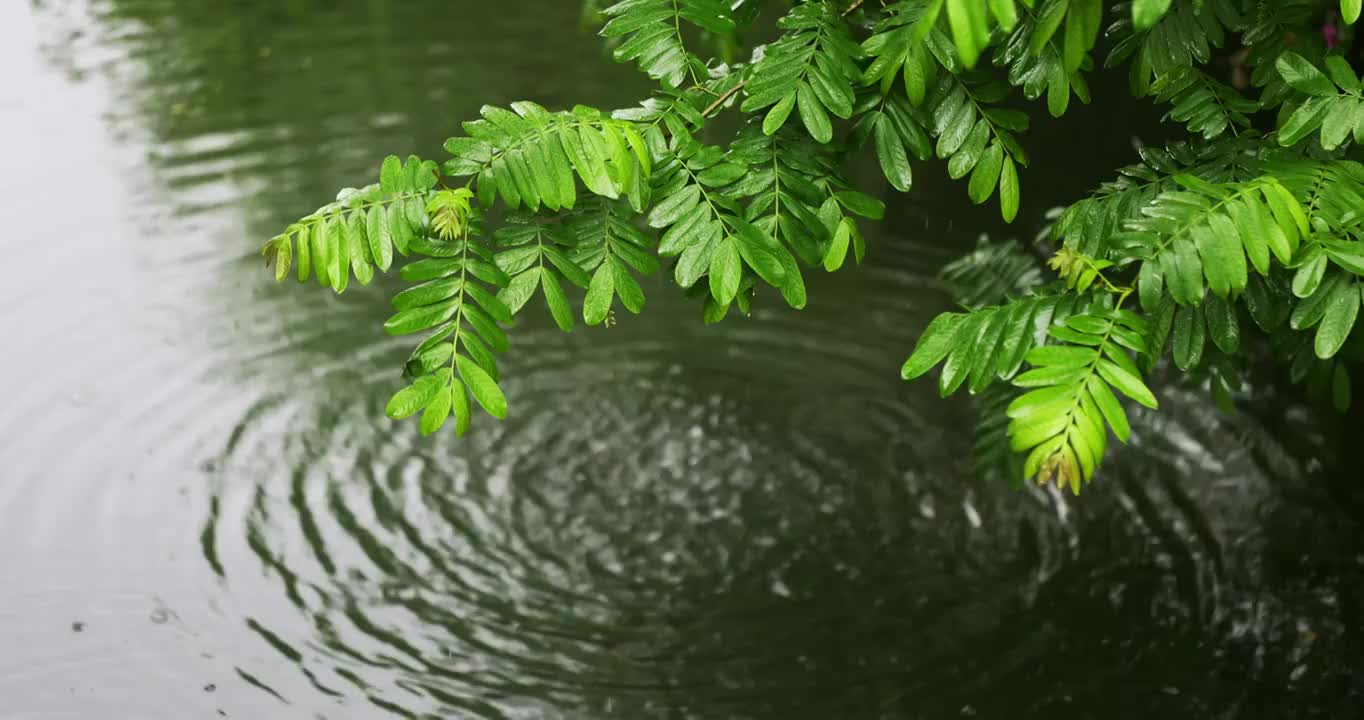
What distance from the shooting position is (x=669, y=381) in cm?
507

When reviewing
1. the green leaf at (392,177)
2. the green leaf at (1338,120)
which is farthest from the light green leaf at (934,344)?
the green leaf at (392,177)

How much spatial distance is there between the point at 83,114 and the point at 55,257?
5.03 ft

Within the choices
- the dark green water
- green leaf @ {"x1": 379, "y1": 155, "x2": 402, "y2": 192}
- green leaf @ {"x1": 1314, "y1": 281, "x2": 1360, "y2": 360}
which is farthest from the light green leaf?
the dark green water

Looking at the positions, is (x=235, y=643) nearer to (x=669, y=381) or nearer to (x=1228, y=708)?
(x=669, y=381)

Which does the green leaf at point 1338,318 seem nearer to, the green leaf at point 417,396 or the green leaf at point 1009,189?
the green leaf at point 1009,189

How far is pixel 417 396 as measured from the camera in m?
2.15

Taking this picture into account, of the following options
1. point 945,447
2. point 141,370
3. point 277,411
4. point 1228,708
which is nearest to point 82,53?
point 141,370

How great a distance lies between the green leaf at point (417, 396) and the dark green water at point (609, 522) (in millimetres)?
1748

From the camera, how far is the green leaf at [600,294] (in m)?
2.30

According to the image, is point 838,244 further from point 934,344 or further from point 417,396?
point 417,396

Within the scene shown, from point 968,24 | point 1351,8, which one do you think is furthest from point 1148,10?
point 1351,8

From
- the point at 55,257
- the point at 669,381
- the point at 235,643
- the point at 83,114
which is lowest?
the point at 235,643

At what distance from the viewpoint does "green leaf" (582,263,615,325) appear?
230 cm

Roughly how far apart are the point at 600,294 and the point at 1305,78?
51.1 inches
